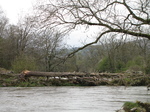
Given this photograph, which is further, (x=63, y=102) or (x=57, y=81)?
(x=57, y=81)

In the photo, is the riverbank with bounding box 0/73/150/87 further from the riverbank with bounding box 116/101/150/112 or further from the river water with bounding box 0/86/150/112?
the riverbank with bounding box 116/101/150/112

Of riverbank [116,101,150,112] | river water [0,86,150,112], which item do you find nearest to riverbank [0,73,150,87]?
river water [0,86,150,112]

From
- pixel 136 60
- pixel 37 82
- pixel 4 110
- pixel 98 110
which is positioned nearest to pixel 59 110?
pixel 98 110

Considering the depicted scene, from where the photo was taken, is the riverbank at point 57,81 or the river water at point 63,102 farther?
the riverbank at point 57,81

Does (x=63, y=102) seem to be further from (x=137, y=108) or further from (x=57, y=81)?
(x=57, y=81)

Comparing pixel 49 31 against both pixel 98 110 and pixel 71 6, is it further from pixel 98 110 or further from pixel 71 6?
pixel 98 110

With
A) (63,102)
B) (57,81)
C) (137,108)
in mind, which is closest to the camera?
(137,108)

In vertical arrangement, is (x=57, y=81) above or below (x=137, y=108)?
above

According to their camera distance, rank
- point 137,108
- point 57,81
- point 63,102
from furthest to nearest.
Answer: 1. point 57,81
2. point 63,102
3. point 137,108

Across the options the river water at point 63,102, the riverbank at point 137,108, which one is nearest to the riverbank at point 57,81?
the river water at point 63,102

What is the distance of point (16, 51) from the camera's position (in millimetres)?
39125

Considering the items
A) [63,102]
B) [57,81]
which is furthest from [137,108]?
[57,81]

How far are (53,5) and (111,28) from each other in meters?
2.46

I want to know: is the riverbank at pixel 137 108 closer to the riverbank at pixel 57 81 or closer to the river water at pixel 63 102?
the river water at pixel 63 102
